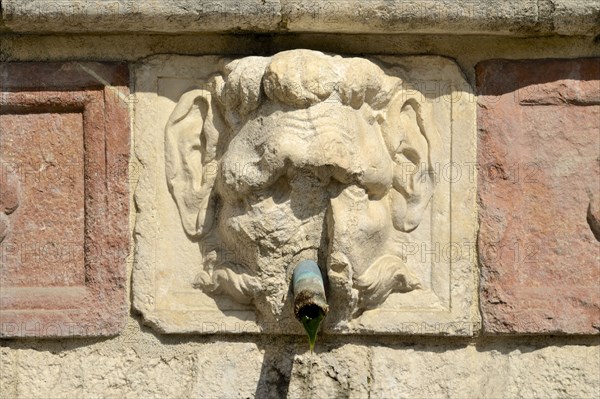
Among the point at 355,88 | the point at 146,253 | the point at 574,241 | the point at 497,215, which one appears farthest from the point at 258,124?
the point at 574,241

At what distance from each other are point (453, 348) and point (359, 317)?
28 centimetres

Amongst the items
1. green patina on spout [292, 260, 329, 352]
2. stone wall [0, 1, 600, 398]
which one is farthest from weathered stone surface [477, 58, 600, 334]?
green patina on spout [292, 260, 329, 352]

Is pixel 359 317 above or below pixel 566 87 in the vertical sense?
below

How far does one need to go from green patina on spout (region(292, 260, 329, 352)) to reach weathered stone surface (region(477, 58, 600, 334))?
50cm

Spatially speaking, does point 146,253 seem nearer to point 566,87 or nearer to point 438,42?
point 438,42

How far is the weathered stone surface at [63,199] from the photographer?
3328 mm

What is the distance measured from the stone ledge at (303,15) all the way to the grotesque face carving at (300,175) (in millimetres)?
106

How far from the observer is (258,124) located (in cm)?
322

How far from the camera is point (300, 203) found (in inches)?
127

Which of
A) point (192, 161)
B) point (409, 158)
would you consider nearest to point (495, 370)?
point (409, 158)

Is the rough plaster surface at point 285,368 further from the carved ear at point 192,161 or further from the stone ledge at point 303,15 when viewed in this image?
the stone ledge at point 303,15

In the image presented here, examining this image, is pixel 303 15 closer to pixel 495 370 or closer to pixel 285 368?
pixel 285 368

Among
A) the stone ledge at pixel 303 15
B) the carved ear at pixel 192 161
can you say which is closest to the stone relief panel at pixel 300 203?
the carved ear at pixel 192 161

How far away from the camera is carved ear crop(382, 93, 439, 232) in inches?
131
